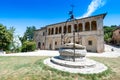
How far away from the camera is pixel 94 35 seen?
71.9 ft

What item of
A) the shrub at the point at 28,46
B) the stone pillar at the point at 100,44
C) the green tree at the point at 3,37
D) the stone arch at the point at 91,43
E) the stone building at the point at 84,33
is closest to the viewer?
the stone pillar at the point at 100,44

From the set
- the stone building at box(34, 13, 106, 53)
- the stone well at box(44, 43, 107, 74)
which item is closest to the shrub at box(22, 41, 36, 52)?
the stone building at box(34, 13, 106, 53)

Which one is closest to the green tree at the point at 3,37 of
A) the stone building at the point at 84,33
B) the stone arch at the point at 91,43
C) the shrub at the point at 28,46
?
the shrub at the point at 28,46

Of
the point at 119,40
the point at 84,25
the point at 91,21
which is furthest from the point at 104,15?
the point at 119,40

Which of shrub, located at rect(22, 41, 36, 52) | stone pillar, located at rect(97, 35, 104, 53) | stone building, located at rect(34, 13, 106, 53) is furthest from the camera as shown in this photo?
shrub, located at rect(22, 41, 36, 52)

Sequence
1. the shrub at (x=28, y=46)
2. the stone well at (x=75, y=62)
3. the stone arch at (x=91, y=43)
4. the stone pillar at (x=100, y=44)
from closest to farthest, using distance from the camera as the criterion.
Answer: the stone well at (x=75, y=62) < the stone pillar at (x=100, y=44) < the stone arch at (x=91, y=43) < the shrub at (x=28, y=46)

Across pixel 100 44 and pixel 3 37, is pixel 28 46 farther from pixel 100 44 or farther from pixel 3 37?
pixel 100 44

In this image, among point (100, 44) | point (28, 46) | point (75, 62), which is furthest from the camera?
point (28, 46)

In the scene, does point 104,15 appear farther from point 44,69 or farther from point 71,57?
point 44,69

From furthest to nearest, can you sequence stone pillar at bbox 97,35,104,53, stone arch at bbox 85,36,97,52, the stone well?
stone arch at bbox 85,36,97,52 → stone pillar at bbox 97,35,104,53 → the stone well

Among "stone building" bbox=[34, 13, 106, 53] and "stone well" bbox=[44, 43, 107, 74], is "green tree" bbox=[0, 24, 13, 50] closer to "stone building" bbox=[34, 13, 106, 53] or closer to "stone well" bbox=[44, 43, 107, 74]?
"stone building" bbox=[34, 13, 106, 53]

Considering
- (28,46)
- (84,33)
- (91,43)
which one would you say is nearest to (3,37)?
(28,46)

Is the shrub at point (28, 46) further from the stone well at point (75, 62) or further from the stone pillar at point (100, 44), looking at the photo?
the stone well at point (75, 62)

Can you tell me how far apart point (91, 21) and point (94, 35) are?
117 inches
